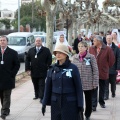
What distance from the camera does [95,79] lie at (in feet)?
26.2

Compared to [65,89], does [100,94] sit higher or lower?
lower

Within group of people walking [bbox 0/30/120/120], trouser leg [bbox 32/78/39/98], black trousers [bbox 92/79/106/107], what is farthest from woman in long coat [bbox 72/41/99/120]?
trouser leg [bbox 32/78/39/98]

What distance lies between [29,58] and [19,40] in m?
14.6

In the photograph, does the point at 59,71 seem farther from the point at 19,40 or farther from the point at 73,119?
the point at 19,40

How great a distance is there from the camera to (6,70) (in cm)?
823

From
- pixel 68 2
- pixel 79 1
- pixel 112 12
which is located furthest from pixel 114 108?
pixel 112 12

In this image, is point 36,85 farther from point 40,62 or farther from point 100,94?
point 100,94

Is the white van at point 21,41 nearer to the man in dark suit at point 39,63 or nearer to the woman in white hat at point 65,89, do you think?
the man in dark suit at point 39,63

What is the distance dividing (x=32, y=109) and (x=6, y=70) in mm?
1678

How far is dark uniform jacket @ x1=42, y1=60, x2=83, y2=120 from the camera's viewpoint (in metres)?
5.87

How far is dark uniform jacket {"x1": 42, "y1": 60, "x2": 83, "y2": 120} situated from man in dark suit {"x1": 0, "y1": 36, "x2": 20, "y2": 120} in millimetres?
2465

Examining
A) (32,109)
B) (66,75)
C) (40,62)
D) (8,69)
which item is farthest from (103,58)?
(66,75)

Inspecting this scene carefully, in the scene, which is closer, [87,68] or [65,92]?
[65,92]

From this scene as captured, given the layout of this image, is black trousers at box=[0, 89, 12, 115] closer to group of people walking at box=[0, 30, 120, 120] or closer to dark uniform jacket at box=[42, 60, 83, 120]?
group of people walking at box=[0, 30, 120, 120]
